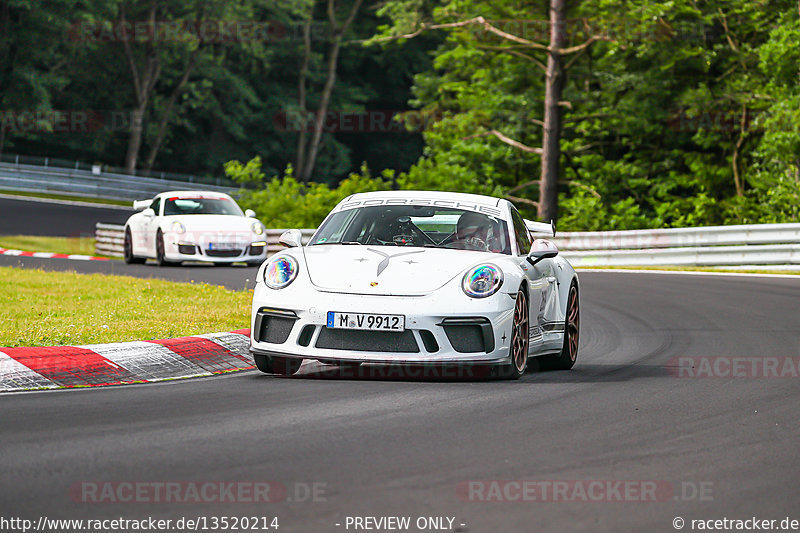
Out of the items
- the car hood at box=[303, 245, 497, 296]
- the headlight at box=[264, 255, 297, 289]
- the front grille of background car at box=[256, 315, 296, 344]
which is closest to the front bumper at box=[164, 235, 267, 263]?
the car hood at box=[303, 245, 497, 296]

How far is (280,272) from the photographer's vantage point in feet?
28.9

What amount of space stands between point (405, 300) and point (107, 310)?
16.8ft

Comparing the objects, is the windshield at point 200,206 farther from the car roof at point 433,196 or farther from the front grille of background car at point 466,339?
the front grille of background car at point 466,339

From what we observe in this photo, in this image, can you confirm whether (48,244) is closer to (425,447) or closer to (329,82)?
(425,447)

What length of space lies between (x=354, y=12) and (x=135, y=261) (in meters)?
41.9

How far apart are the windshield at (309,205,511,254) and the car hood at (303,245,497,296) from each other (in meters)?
0.41

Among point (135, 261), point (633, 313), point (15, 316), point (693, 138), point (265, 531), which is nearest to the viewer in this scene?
point (265, 531)

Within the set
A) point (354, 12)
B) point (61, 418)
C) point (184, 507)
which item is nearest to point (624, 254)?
point (61, 418)

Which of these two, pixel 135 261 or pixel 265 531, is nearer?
pixel 265 531

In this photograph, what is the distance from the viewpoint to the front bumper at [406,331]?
8320mm

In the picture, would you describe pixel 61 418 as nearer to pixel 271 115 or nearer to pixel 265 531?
pixel 265 531

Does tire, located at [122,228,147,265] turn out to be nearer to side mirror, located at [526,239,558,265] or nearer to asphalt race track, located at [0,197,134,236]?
asphalt race track, located at [0,197,134,236]

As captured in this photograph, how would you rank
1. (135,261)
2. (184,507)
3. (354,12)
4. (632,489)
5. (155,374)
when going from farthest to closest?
1. (354,12)
2. (135,261)
3. (155,374)
4. (632,489)
5. (184,507)

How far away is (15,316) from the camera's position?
11859 millimetres
